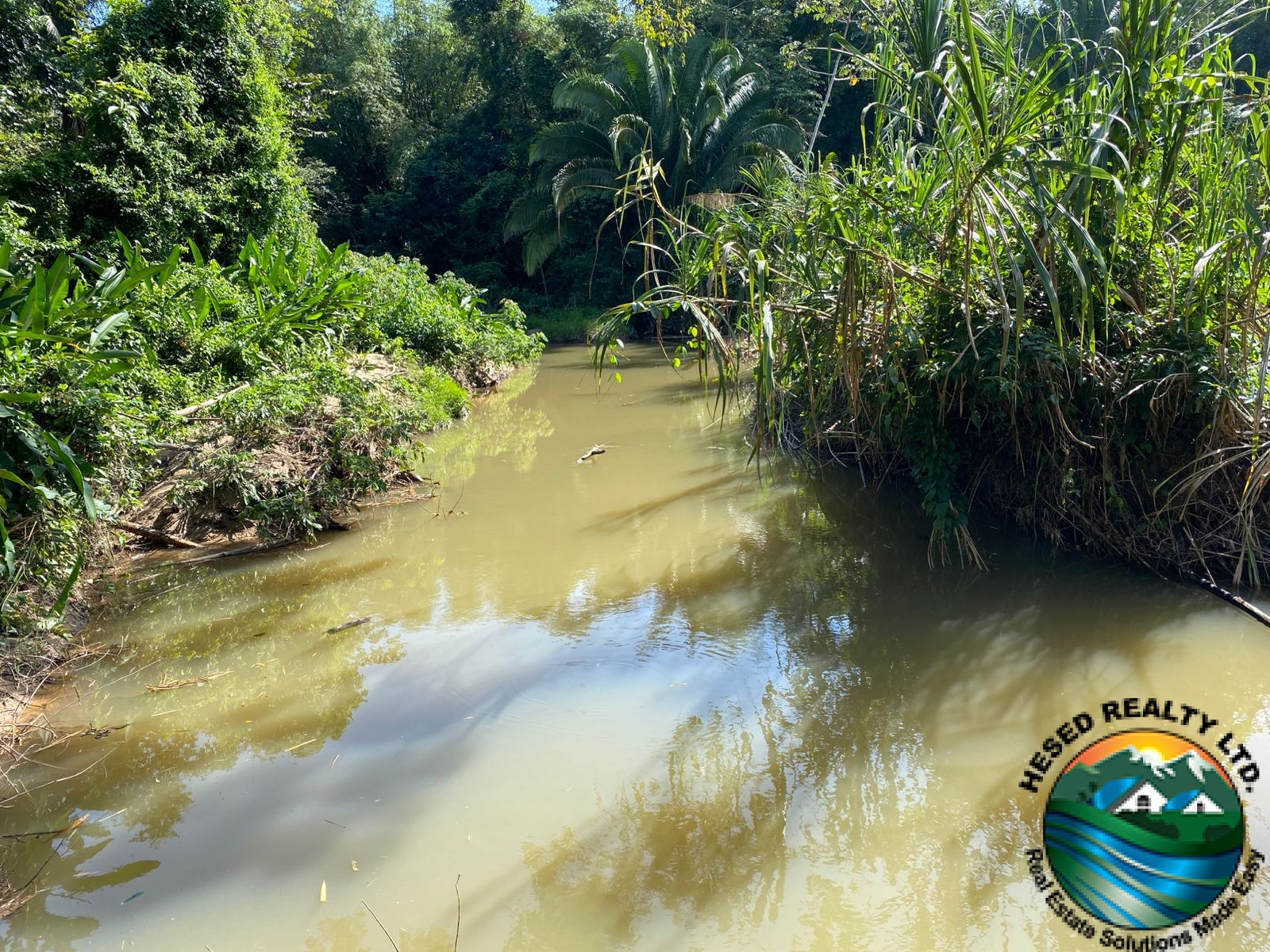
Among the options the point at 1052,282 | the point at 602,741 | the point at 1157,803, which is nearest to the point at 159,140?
the point at 602,741

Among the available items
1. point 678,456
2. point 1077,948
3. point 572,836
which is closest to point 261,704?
point 572,836

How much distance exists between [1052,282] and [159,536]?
16.4 ft

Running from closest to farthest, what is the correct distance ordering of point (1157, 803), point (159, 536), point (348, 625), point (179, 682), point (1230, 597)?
point (1157, 803) < point (1230, 597) < point (179, 682) < point (348, 625) < point (159, 536)

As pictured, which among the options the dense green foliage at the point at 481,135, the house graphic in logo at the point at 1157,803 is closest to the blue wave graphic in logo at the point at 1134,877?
the house graphic in logo at the point at 1157,803

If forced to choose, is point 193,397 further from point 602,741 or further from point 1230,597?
point 1230,597

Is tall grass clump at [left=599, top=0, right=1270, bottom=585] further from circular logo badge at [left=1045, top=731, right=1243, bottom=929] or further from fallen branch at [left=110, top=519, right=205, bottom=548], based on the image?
fallen branch at [left=110, top=519, right=205, bottom=548]

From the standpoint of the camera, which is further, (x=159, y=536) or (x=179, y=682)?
Result: (x=159, y=536)

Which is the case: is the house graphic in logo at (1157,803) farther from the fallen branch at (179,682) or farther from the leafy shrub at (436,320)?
the leafy shrub at (436,320)

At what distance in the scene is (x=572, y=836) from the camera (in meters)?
2.62

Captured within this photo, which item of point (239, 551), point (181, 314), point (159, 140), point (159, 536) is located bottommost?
point (239, 551)

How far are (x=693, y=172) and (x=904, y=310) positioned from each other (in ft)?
48.1

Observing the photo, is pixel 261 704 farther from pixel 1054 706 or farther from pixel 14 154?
pixel 14 154

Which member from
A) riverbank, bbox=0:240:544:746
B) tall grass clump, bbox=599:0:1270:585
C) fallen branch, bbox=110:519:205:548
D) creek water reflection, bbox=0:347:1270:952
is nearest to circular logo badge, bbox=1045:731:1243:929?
creek water reflection, bbox=0:347:1270:952

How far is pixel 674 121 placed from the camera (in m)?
17.3
